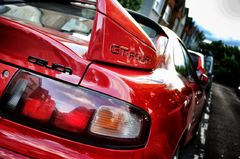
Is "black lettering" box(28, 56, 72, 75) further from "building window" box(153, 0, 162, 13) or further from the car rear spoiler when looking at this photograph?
"building window" box(153, 0, 162, 13)

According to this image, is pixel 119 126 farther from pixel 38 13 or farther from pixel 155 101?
pixel 38 13

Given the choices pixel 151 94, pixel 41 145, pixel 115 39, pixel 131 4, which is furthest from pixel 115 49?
pixel 131 4

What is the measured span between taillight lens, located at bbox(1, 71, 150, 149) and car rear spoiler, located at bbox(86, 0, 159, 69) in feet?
0.69

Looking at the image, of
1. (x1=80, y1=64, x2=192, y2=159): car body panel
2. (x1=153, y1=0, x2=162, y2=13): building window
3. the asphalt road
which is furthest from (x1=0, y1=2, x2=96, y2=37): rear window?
(x1=153, y1=0, x2=162, y2=13): building window

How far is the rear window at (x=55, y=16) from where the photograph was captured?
7.82ft

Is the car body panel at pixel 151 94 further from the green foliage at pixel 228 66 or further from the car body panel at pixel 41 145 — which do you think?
the green foliage at pixel 228 66

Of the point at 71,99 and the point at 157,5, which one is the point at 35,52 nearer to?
the point at 71,99

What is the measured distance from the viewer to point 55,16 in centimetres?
263

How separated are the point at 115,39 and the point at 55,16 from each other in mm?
969

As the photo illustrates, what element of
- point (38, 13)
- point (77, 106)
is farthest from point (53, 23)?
point (77, 106)

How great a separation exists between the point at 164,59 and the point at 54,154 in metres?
1.45

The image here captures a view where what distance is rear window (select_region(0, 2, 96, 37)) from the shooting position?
2385 millimetres

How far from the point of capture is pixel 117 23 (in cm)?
183

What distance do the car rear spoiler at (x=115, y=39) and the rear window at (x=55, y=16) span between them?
48 centimetres
